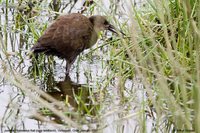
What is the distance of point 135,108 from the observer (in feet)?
13.2

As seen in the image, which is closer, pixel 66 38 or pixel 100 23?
pixel 66 38

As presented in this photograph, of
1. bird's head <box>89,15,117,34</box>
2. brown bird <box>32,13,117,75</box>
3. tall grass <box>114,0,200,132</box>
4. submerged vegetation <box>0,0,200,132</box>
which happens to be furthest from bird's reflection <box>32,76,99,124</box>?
bird's head <box>89,15,117,34</box>

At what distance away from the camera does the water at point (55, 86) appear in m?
3.70

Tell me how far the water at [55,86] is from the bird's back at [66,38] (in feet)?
0.42

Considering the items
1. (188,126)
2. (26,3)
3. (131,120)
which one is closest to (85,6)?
(26,3)

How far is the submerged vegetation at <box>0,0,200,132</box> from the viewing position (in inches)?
140

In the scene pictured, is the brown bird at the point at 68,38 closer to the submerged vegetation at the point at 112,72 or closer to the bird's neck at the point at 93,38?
the bird's neck at the point at 93,38

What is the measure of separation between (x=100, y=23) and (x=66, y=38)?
0.46 m

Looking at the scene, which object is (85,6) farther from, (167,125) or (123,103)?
(167,125)

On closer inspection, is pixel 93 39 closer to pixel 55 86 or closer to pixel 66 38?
pixel 66 38

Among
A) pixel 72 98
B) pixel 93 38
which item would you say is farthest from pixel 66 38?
pixel 72 98

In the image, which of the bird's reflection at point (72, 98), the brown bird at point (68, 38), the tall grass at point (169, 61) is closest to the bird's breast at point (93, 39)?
the brown bird at point (68, 38)

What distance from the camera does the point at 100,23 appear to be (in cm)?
522

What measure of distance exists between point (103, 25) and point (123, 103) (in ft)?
4.23
